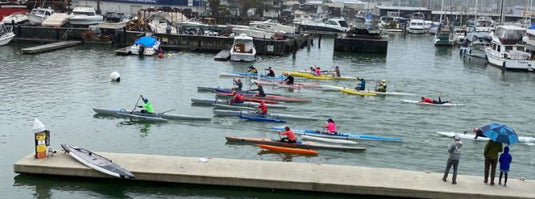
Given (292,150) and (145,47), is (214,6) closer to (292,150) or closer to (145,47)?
(145,47)

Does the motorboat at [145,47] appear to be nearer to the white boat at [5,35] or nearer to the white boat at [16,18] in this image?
the white boat at [5,35]

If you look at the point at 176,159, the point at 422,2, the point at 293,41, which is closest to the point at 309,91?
the point at 176,159

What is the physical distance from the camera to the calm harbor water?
22.3 meters

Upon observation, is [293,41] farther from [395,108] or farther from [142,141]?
[142,141]

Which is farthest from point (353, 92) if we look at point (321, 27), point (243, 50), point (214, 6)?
point (214, 6)

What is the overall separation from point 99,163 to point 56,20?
5543cm

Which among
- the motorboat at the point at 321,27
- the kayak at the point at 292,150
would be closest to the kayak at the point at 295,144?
the kayak at the point at 292,150

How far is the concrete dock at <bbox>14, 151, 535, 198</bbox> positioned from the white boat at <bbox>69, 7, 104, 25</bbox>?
180 ft

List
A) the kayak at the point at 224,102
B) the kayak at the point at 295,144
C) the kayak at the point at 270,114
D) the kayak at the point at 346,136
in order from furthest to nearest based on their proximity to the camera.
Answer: the kayak at the point at 224,102 → the kayak at the point at 270,114 → the kayak at the point at 346,136 → the kayak at the point at 295,144

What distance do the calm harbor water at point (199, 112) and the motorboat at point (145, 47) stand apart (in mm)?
1642

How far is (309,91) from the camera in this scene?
3922cm

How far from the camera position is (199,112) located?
3097 cm

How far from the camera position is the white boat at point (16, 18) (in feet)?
225

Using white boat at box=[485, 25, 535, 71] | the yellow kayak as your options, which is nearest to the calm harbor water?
the yellow kayak
